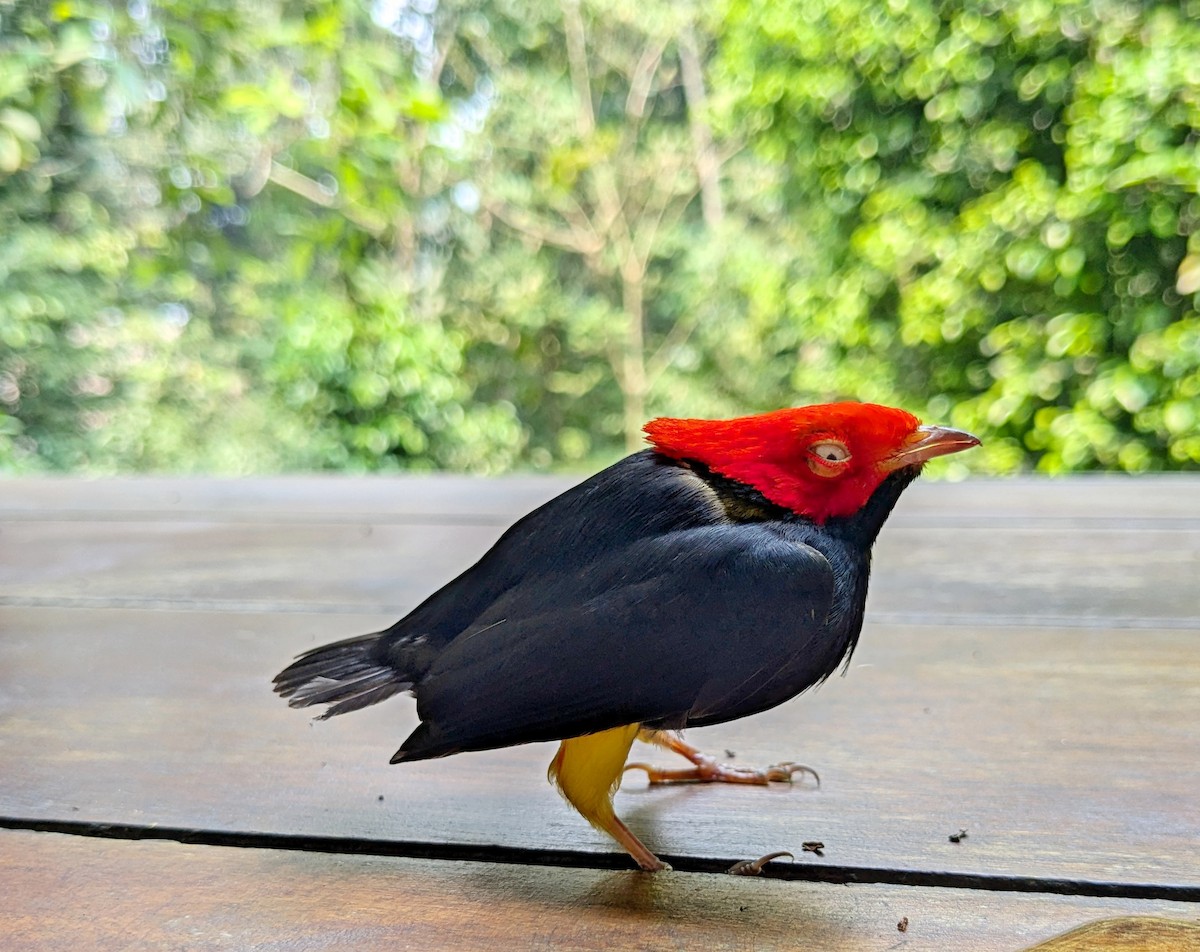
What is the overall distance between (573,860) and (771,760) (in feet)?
0.77

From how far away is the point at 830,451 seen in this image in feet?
2.37

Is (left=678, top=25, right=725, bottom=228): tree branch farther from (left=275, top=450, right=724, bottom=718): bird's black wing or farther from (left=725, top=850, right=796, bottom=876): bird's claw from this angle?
(left=725, top=850, right=796, bottom=876): bird's claw

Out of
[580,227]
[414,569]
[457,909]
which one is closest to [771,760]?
[457,909]

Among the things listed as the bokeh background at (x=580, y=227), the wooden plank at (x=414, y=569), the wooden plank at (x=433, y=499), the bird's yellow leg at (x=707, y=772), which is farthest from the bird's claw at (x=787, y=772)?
the wooden plank at (x=433, y=499)

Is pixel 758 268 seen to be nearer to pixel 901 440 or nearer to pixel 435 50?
pixel 435 50

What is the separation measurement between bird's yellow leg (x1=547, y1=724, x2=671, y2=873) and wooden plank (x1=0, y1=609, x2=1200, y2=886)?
35 millimetres

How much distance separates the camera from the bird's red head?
720mm

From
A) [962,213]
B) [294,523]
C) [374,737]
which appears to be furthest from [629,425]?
[374,737]

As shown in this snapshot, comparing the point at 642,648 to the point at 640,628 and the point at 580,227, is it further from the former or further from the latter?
the point at 580,227

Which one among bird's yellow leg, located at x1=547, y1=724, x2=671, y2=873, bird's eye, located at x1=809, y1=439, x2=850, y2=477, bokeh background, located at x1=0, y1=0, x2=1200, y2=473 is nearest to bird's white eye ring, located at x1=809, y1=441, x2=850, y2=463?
bird's eye, located at x1=809, y1=439, x2=850, y2=477

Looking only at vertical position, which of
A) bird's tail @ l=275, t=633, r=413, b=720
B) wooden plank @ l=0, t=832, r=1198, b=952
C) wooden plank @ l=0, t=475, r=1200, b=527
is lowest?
wooden plank @ l=0, t=475, r=1200, b=527

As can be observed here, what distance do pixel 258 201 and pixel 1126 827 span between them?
682 centimetres

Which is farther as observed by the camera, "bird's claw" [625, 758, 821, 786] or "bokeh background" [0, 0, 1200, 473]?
"bokeh background" [0, 0, 1200, 473]

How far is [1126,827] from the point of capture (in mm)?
689
